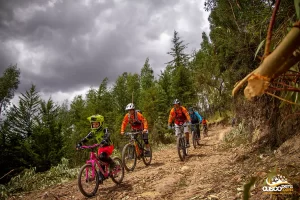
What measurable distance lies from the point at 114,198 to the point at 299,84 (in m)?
4.66

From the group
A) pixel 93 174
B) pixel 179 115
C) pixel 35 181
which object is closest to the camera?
pixel 93 174

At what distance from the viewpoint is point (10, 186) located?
864 cm

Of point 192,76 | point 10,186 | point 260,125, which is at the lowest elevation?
point 10,186

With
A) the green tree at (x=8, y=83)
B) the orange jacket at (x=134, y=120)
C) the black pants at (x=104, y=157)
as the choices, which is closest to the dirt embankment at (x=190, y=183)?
the black pants at (x=104, y=157)

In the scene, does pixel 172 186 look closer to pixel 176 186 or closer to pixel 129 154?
pixel 176 186

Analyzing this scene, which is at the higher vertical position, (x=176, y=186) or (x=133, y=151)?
(x=133, y=151)

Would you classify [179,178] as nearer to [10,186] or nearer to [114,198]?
[114,198]

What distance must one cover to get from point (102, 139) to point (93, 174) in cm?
107

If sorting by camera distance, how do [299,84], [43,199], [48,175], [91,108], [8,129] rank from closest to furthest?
[299,84] → [43,199] → [48,175] → [8,129] → [91,108]

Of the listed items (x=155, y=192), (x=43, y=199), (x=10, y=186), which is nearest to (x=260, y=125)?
(x=155, y=192)

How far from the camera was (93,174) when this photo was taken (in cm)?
600

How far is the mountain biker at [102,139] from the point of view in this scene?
6355 mm

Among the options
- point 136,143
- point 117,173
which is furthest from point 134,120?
point 117,173

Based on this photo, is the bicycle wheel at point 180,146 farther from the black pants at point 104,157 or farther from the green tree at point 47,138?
the green tree at point 47,138
